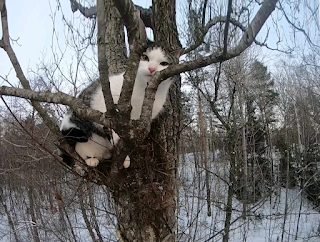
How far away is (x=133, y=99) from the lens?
1762 mm

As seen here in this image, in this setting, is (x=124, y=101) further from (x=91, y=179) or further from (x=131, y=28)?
(x=91, y=179)

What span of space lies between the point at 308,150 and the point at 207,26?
10.3m

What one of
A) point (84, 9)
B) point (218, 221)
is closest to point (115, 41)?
point (84, 9)

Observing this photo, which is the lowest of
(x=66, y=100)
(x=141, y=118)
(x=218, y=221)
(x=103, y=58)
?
(x=218, y=221)

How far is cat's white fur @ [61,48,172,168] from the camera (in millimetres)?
1746

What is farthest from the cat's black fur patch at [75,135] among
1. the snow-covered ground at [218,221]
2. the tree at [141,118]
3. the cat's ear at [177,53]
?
the snow-covered ground at [218,221]

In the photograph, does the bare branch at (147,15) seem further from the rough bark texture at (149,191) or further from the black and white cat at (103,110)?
the rough bark texture at (149,191)

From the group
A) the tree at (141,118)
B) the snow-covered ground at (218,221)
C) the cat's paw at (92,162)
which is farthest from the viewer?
the snow-covered ground at (218,221)

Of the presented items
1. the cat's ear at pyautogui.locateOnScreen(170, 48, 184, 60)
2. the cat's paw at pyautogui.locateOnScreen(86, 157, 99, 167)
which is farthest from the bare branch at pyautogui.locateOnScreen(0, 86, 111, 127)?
the cat's ear at pyautogui.locateOnScreen(170, 48, 184, 60)

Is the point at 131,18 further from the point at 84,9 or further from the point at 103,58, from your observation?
the point at 84,9

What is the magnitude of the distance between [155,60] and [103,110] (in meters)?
0.50

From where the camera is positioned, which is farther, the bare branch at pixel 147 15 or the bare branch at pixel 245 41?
the bare branch at pixel 147 15

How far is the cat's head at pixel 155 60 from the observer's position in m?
1.75

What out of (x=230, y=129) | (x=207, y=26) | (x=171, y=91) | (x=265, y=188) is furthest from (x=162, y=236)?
(x=265, y=188)
